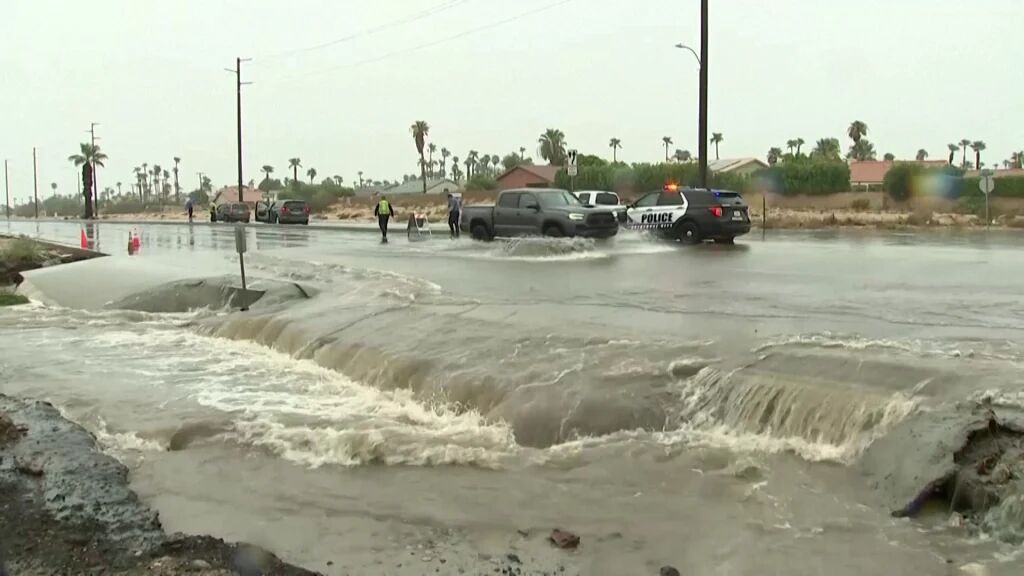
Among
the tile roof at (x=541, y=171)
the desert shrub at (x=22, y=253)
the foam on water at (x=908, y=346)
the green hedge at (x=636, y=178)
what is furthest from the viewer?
the tile roof at (x=541, y=171)

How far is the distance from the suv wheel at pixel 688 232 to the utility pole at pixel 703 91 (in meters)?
5.67

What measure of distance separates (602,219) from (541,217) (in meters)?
1.68

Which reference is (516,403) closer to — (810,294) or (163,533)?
(163,533)

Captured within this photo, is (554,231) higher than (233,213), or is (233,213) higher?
(233,213)

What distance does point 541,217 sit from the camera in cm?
2341

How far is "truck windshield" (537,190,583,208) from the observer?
23.5m

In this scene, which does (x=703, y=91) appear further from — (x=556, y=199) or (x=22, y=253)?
(x=22, y=253)

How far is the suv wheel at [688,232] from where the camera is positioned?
23.1 metres

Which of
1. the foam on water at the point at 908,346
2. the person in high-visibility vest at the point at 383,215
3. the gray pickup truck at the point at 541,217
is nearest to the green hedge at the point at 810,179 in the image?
the person in high-visibility vest at the point at 383,215

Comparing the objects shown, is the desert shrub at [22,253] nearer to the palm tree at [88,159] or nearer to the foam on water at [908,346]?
the foam on water at [908,346]

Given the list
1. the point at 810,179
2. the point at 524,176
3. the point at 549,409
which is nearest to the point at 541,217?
the point at 549,409

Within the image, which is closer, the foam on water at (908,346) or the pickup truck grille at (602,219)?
the foam on water at (908,346)

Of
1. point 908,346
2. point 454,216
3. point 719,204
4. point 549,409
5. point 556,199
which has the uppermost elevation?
point 556,199

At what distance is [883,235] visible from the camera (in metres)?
27.9
